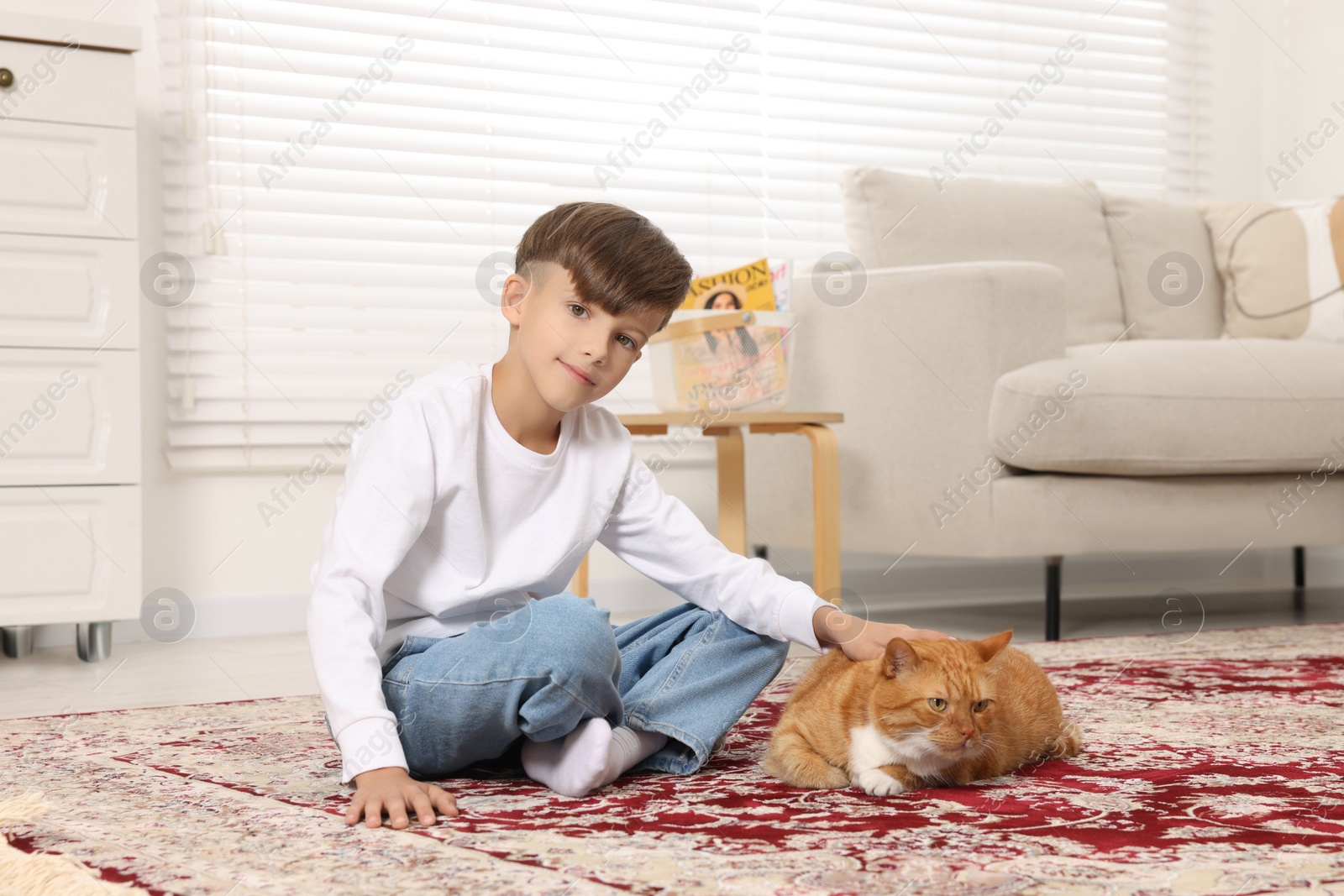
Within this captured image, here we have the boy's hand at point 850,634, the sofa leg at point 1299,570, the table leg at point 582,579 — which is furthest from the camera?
the sofa leg at point 1299,570

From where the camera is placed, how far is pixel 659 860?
821mm

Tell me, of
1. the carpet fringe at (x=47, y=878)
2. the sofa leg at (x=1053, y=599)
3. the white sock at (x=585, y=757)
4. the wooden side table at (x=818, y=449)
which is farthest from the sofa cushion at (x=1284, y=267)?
the carpet fringe at (x=47, y=878)

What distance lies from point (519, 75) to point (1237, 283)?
1714 mm

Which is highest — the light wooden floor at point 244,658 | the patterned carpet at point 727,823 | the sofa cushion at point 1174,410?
the sofa cushion at point 1174,410

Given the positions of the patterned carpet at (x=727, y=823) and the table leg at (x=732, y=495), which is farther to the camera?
the table leg at (x=732, y=495)

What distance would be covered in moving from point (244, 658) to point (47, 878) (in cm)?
136

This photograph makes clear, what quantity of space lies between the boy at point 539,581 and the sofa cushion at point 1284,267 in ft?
6.42

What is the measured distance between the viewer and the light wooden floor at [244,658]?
175cm

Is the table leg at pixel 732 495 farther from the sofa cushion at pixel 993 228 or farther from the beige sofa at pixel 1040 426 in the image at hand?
the sofa cushion at pixel 993 228

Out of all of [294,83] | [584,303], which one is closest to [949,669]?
[584,303]

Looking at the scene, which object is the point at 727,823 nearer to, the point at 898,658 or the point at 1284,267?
the point at 898,658

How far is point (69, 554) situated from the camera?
1982 mm

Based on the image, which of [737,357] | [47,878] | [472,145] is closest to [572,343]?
[47,878]

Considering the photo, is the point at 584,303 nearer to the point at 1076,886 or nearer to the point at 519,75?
the point at 1076,886
